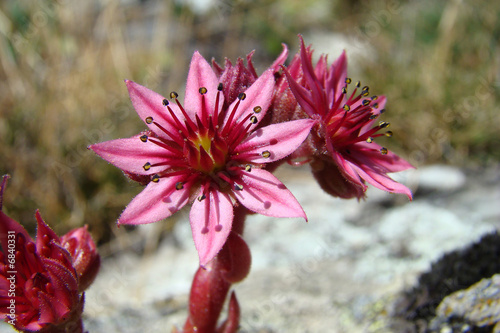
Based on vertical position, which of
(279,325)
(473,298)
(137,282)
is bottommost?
(137,282)

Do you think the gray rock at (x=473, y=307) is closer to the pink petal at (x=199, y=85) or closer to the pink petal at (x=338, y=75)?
the pink petal at (x=338, y=75)

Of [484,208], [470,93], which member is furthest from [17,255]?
[470,93]

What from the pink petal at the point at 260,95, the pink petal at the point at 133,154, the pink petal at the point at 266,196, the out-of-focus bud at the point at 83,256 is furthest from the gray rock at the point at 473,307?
the out-of-focus bud at the point at 83,256

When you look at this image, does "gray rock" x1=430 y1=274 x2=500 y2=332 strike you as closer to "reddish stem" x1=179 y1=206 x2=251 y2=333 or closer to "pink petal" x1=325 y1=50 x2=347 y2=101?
"reddish stem" x1=179 y1=206 x2=251 y2=333

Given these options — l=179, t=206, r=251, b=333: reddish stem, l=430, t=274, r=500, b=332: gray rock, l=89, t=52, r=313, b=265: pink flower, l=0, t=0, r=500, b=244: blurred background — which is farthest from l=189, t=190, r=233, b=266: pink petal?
l=0, t=0, r=500, b=244: blurred background

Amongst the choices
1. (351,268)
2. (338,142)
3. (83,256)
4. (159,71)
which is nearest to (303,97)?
(338,142)

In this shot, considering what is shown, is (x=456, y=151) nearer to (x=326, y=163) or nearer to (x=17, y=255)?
(x=326, y=163)

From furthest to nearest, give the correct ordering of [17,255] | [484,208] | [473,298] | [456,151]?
[456,151]
[484,208]
[473,298]
[17,255]
